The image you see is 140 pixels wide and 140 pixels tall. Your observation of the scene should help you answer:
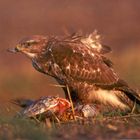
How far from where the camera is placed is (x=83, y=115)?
10.8 meters

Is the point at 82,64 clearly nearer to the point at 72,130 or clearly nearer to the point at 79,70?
the point at 79,70

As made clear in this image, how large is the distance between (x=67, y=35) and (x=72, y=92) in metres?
0.83

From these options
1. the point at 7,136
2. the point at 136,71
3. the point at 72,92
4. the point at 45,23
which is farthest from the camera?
the point at 45,23

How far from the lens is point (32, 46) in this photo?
37.7 ft

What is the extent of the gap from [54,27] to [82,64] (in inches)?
684

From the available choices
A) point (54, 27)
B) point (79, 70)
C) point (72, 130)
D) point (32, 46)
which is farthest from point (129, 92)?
point (54, 27)

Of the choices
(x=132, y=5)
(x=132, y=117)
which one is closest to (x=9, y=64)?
(x=132, y=5)

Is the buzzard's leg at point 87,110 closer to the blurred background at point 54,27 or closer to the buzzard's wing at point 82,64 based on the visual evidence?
the buzzard's wing at point 82,64

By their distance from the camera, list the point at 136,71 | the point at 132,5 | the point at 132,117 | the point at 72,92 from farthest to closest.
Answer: the point at 132,5
the point at 136,71
the point at 72,92
the point at 132,117

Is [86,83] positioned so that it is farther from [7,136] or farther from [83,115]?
[7,136]

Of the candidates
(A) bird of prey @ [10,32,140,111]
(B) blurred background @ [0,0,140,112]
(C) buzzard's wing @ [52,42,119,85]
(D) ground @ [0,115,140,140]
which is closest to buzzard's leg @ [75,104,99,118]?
(A) bird of prey @ [10,32,140,111]

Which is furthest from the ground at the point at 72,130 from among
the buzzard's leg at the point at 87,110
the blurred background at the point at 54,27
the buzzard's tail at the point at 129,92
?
the blurred background at the point at 54,27

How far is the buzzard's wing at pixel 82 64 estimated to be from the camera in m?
11.4

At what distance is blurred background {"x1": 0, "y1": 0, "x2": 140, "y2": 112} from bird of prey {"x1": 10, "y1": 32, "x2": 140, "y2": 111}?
16.6 ft
